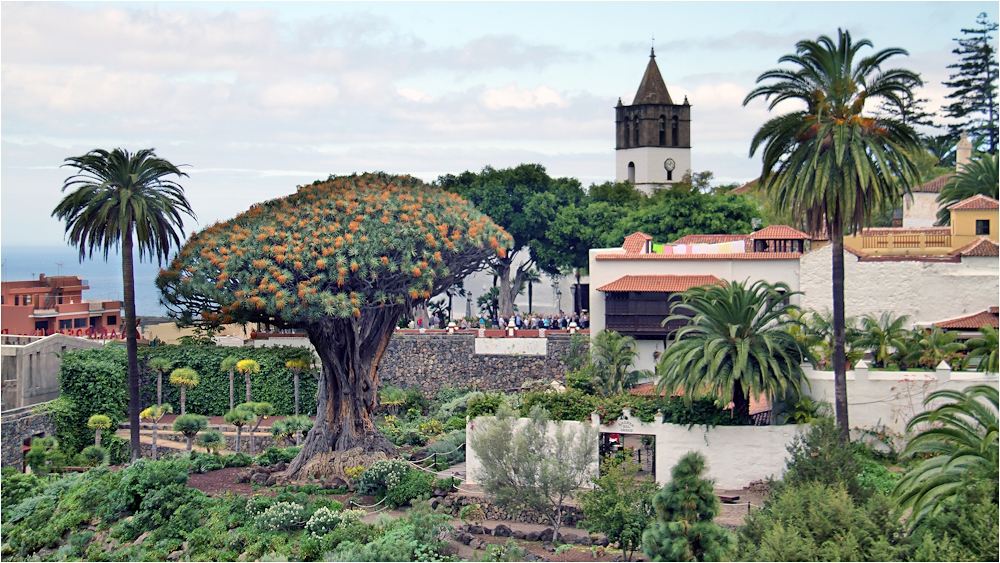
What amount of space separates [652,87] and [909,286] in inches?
1721

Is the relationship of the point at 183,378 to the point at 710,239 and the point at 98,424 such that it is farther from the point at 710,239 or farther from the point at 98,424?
the point at 710,239

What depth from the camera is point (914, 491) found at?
20.8 metres

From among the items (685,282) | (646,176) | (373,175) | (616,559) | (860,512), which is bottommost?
(616,559)

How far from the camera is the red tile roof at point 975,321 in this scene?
37906mm

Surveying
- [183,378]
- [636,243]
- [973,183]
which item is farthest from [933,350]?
[183,378]

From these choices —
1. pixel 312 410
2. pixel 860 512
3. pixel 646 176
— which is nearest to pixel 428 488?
pixel 860 512

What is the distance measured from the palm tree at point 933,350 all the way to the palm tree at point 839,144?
3038mm

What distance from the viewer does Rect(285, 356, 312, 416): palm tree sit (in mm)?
44281

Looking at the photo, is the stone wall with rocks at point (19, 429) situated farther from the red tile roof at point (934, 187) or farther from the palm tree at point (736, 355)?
the red tile roof at point (934, 187)

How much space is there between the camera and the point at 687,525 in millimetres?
22766

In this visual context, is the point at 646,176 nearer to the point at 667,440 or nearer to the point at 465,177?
the point at 465,177

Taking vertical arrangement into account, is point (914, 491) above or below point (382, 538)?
above

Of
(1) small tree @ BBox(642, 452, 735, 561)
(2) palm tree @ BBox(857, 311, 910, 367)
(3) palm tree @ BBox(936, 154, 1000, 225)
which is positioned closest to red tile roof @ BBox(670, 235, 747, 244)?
(3) palm tree @ BBox(936, 154, 1000, 225)

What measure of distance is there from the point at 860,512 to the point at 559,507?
844 centimetres
